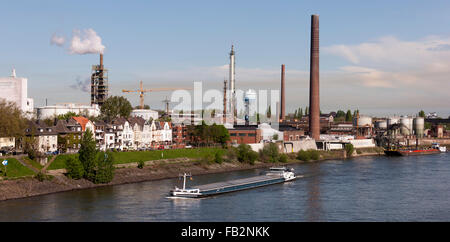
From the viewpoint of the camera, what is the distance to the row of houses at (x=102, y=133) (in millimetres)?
62750

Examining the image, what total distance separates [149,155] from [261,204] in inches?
1082

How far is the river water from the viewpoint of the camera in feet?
117

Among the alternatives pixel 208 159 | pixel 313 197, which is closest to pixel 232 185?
pixel 313 197

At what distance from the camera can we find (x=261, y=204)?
41.7m

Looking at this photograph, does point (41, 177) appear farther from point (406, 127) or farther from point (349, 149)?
point (406, 127)

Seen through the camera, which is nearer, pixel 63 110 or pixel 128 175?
pixel 128 175

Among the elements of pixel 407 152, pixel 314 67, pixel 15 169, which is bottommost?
pixel 407 152

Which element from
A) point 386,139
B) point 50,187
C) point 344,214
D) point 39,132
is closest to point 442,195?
point 344,214

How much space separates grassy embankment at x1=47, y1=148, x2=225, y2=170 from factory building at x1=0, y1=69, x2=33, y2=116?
113 feet

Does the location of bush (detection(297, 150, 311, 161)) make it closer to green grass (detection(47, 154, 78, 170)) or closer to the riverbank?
the riverbank

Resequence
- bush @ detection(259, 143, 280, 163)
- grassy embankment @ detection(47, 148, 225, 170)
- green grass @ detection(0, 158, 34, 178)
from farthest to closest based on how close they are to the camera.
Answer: bush @ detection(259, 143, 280, 163), grassy embankment @ detection(47, 148, 225, 170), green grass @ detection(0, 158, 34, 178)

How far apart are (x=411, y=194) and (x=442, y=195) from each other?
2612mm

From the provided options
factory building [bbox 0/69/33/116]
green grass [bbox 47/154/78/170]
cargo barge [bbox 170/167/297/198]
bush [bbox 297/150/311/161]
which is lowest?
cargo barge [bbox 170/167/297/198]

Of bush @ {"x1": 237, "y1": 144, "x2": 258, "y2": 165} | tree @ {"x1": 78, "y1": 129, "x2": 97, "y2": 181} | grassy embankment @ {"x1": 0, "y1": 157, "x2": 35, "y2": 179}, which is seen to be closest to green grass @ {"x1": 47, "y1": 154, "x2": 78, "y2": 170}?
tree @ {"x1": 78, "y1": 129, "x2": 97, "y2": 181}
